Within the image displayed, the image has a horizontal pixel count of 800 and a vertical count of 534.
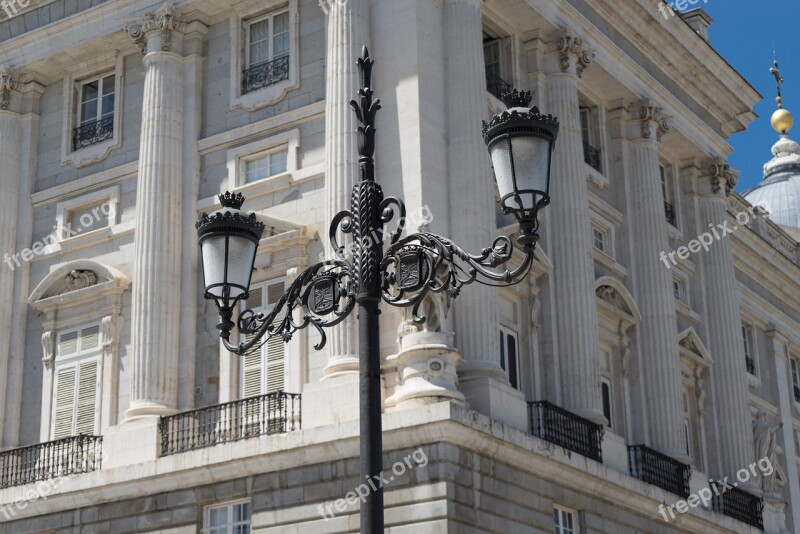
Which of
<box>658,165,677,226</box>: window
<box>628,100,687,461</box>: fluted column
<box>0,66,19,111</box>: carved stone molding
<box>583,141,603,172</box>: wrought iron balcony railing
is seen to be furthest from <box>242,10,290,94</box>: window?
<box>658,165,677,226</box>: window

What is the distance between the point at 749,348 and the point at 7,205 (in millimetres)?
21360

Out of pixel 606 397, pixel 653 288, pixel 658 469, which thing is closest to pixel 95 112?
pixel 606 397

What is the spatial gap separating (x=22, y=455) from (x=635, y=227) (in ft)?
44.9

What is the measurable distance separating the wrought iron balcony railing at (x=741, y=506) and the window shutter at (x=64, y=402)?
43.8ft

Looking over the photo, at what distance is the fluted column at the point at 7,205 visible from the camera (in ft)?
94.9

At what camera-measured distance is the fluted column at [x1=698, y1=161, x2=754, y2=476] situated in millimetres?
33594

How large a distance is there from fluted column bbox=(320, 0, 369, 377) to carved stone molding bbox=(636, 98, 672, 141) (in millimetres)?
8866

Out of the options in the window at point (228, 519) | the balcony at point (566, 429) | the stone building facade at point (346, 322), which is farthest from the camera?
the balcony at point (566, 429)

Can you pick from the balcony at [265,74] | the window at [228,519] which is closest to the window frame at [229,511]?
the window at [228,519]

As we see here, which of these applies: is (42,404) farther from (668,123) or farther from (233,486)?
(668,123)

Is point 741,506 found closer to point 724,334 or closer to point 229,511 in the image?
point 724,334

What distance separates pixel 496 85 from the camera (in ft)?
95.7

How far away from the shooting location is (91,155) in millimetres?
29750

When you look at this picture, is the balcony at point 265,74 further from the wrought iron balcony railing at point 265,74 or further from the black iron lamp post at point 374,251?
the black iron lamp post at point 374,251
